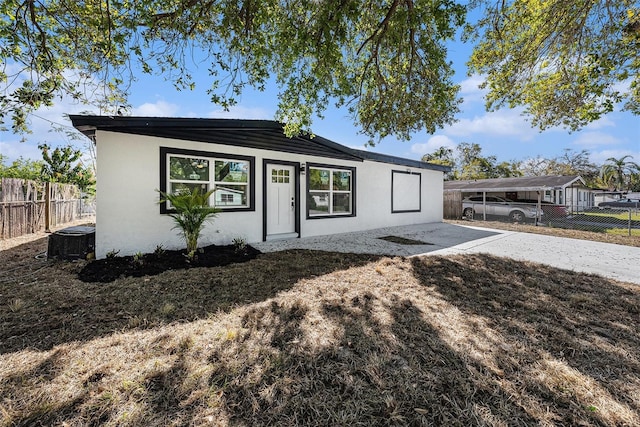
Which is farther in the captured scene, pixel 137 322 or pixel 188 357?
pixel 137 322

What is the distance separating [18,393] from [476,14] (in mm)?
8151

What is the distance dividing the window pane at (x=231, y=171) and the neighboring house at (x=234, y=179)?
0.02 meters

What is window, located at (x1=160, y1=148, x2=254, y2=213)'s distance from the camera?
5.71 meters

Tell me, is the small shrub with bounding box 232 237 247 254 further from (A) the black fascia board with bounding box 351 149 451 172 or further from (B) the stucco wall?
(A) the black fascia board with bounding box 351 149 451 172

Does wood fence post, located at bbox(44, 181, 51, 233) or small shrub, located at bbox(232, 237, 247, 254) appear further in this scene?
wood fence post, located at bbox(44, 181, 51, 233)

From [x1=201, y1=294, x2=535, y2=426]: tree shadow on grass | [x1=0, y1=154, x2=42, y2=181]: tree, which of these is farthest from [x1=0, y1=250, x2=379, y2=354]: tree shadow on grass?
[x1=0, y1=154, x2=42, y2=181]: tree

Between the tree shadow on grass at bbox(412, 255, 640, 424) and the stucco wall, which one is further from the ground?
the stucco wall

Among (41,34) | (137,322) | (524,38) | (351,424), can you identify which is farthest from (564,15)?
(41,34)

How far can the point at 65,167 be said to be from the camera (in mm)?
16391

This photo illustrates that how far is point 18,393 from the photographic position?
174 cm

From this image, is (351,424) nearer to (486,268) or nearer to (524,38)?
(486,268)

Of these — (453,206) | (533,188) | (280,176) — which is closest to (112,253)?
(280,176)

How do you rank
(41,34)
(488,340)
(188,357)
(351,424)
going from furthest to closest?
(41,34), (488,340), (188,357), (351,424)

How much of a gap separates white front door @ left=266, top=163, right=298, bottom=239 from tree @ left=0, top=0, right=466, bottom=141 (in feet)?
5.46
